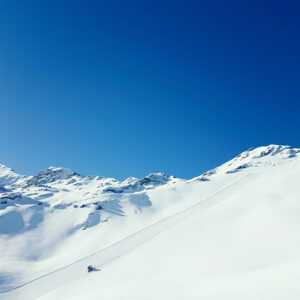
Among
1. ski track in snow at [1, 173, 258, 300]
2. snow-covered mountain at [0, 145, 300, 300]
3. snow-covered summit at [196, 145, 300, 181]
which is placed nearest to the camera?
snow-covered mountain at [0, 145, 300, 300]

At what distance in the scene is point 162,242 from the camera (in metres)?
60.9

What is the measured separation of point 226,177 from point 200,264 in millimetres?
96563

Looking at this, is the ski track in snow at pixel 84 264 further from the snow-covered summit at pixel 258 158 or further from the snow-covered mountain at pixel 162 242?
the snow-covered summit at pixel 258 158

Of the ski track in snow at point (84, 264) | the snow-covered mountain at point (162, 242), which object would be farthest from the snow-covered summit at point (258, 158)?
the ski track in snow at point (84, 264)

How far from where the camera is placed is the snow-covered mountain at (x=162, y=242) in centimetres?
2997

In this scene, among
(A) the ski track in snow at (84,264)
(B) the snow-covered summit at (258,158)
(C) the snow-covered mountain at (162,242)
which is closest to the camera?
(C) the snow-covered mountain at (162,242)

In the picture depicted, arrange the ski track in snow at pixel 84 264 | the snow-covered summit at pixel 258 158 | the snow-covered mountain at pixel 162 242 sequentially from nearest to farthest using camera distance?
the snow-covered mountain at pixel 162 242 → the ski track in snow at pixel 84 264 → the snow-covered summit at pixel 258 158

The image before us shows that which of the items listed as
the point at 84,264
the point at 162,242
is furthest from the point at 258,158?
the point at 84,264

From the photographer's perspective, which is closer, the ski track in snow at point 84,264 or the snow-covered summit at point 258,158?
the ski track in snow at point 84,264

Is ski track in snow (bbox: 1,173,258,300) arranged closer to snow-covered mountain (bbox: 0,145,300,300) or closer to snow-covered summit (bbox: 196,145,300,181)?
snow-covered mountain (bbox: 0,145,300,300)

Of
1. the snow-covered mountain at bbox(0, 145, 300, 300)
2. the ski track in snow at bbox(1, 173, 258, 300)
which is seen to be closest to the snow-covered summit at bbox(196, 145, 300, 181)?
the snow-covered mountain at bbox(0, 145, 300, 300)

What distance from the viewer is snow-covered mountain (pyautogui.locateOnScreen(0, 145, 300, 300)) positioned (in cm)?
2997

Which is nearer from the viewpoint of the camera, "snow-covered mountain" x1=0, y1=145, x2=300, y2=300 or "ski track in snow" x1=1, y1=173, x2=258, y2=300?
"snow-covered mountain" x1=0, y1=145, x2=300, y2=300

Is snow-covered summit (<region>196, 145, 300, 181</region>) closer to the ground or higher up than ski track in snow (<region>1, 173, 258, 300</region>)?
higher up
